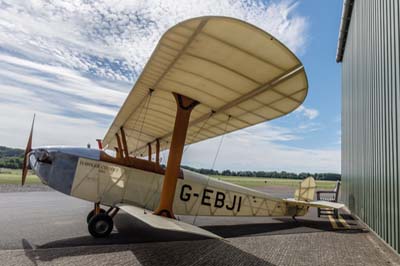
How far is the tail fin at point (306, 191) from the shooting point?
1042 cm

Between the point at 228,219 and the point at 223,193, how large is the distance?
8.49 ft

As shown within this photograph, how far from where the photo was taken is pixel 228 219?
10.4 meters

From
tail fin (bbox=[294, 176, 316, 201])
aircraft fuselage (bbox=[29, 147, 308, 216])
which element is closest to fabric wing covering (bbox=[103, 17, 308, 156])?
aircraft fuselage (bbox=[29, 147, 308, 216])

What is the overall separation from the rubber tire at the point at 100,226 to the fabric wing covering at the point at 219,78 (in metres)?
2.65

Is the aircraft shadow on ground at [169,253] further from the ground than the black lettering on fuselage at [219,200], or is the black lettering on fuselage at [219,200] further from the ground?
the black lettering on fuselage at [219,200]

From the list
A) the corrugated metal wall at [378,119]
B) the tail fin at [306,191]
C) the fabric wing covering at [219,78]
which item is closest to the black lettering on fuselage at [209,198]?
→ the fabric wing covering at [219,78]

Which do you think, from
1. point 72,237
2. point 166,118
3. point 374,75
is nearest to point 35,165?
point 72,237

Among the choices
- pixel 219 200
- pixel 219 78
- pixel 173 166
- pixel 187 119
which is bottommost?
pixel 219 200

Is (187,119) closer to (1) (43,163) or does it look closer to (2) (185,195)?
(2) (185,195)

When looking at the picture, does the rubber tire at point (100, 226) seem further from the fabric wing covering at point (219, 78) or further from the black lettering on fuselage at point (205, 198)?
the fabric wing covering at point (219, 78)

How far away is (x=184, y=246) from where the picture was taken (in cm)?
607

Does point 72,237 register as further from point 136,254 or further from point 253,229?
point 253,229

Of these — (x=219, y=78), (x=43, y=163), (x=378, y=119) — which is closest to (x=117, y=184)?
(x=43, y=163)

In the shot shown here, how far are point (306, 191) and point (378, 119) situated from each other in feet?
13.9
